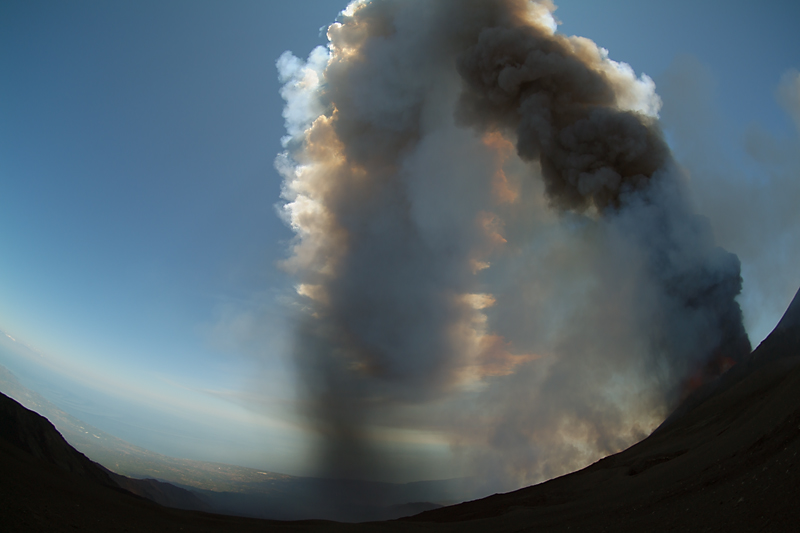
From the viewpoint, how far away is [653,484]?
1812 cm

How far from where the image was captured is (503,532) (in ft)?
62.1

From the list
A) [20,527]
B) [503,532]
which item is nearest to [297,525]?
[503,532]

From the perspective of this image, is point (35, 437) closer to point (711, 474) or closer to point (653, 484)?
point (653, 484)

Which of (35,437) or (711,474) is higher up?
(711,474)

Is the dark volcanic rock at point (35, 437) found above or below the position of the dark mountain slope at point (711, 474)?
below

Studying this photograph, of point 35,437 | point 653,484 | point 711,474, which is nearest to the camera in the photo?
point 711,474

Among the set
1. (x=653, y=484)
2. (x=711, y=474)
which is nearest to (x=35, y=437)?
(x=653, y=484)

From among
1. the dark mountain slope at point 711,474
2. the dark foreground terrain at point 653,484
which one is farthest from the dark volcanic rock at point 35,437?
the dark mountain slope at point 711,474

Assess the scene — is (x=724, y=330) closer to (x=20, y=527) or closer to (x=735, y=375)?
(x=735, y=375)

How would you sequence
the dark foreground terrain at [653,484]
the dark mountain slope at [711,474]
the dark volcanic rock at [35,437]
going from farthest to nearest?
the dark volcanic rock at [35,437]
the dark foreground terrain at [653,484]
the dark mountain slope at [711,474]

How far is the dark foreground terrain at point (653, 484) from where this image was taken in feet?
36.5

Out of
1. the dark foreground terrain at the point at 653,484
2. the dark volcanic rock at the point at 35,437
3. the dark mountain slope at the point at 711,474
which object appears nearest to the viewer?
the dark mountain slope at the point at 711,474

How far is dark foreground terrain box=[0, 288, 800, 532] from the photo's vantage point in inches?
438

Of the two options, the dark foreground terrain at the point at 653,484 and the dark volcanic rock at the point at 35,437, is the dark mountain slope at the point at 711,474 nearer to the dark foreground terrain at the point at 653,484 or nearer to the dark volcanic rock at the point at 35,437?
the dark foreground terrain at the point at 653,484
